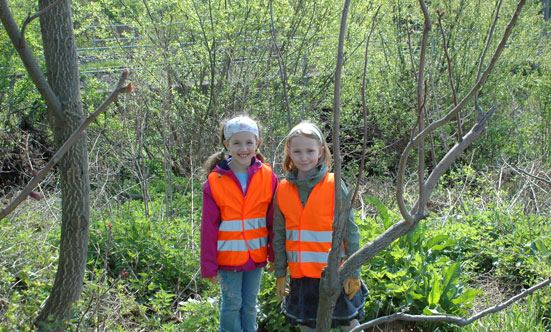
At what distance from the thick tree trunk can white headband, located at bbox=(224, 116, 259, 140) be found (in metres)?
1.10

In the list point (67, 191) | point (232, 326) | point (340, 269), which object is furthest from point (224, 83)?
point (340, 269)

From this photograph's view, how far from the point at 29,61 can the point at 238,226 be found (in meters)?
1.54

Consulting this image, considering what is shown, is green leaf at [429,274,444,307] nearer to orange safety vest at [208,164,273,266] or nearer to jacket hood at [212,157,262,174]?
orange safety vest at [208,164,273,266]

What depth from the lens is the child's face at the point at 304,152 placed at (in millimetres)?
2871

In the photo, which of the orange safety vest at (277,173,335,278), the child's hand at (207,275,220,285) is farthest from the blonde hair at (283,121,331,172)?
the child's hand at (207,275,220,285)

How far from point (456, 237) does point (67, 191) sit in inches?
127

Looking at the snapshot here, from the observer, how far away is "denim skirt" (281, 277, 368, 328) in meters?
2.78

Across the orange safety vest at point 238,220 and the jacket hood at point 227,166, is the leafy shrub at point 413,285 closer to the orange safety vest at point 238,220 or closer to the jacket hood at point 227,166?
the orange safety vest at point 238,220

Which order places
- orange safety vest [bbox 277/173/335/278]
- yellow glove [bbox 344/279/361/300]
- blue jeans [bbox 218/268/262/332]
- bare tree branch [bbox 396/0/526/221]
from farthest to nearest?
blue jeans [bbox 218/268/262/332], orange safety vest [bbox 277/173/335/278], yellow glove [bbox 344/279/361/300], bare tree branch [bbox 396/0/526/221]

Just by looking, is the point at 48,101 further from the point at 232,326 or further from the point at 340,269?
the point at 232,326

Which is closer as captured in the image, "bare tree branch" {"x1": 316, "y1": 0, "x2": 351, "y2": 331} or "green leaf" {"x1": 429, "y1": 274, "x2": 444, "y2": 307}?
"bare tree branch" {"x1": 316, "y1": 0, "x2": 351, "y2": 331}

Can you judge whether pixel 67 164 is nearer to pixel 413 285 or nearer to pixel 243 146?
pixel 243 146

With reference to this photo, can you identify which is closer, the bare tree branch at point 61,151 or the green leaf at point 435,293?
the bare tree branch at point 61,151

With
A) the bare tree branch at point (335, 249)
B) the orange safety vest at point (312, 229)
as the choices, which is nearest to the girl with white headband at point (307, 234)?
the orange safety vest at point (312, 229)
